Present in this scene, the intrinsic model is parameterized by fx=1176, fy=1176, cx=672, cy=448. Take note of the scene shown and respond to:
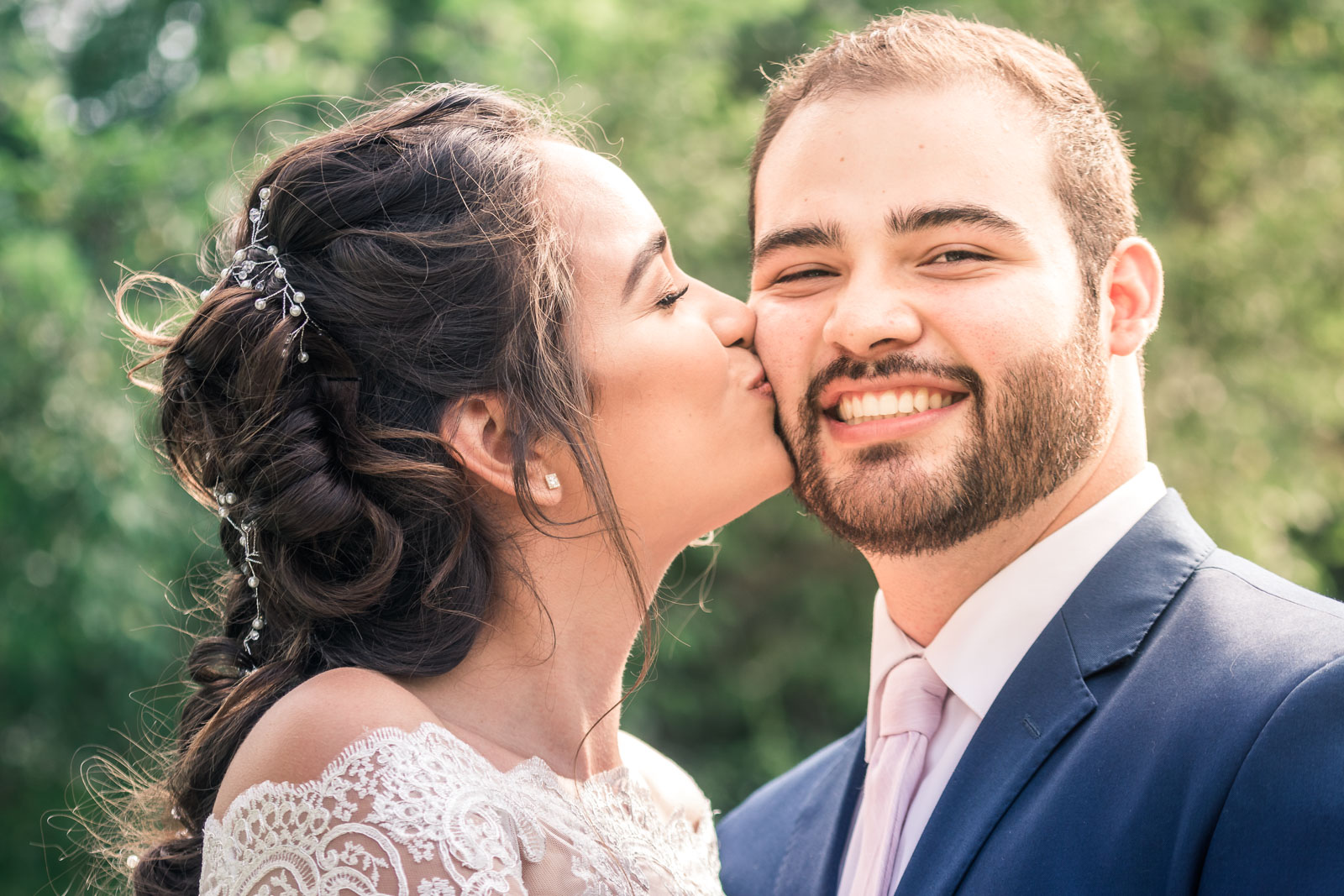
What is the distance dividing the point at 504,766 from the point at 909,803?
0.96 m

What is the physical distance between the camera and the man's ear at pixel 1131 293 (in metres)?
3.08

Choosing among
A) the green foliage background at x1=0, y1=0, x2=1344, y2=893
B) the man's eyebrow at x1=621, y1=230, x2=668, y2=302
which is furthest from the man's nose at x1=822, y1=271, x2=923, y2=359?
the green foliage background at x1=0, y1=0, x2=1344, y2=893

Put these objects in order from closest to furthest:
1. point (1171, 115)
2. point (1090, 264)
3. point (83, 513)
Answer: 1. point (1090, 264)
2. point (83, 513)
3. point (1171, 115)

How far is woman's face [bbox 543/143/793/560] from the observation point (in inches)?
115

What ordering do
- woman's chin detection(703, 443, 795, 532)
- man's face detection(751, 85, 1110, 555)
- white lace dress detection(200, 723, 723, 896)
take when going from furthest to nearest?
woman's chin detection(703, 443, 795, 532)
man's face detection(751, 85, 1110, 555)
white lace dress detection(200, 723, 723, 896)

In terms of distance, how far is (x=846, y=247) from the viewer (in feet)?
10.0

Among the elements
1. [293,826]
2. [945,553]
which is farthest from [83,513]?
[945,553]

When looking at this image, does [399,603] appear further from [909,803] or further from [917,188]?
[917,188]

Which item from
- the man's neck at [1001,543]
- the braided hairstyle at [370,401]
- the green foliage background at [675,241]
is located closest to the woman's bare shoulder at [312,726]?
the braided hairstyle at [370,401]

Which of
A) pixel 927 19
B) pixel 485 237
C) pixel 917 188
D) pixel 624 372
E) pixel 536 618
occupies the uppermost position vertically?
pixel 927 19

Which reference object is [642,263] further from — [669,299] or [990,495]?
[990,495]

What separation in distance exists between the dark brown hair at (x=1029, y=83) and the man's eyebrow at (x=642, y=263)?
648 millimetres

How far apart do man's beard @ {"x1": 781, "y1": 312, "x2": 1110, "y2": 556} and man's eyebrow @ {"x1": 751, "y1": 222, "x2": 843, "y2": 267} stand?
35 cm

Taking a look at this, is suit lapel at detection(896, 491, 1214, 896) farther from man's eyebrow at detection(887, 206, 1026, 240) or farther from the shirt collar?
man's eyebrow at detection(887, 206, 1026, 240)
